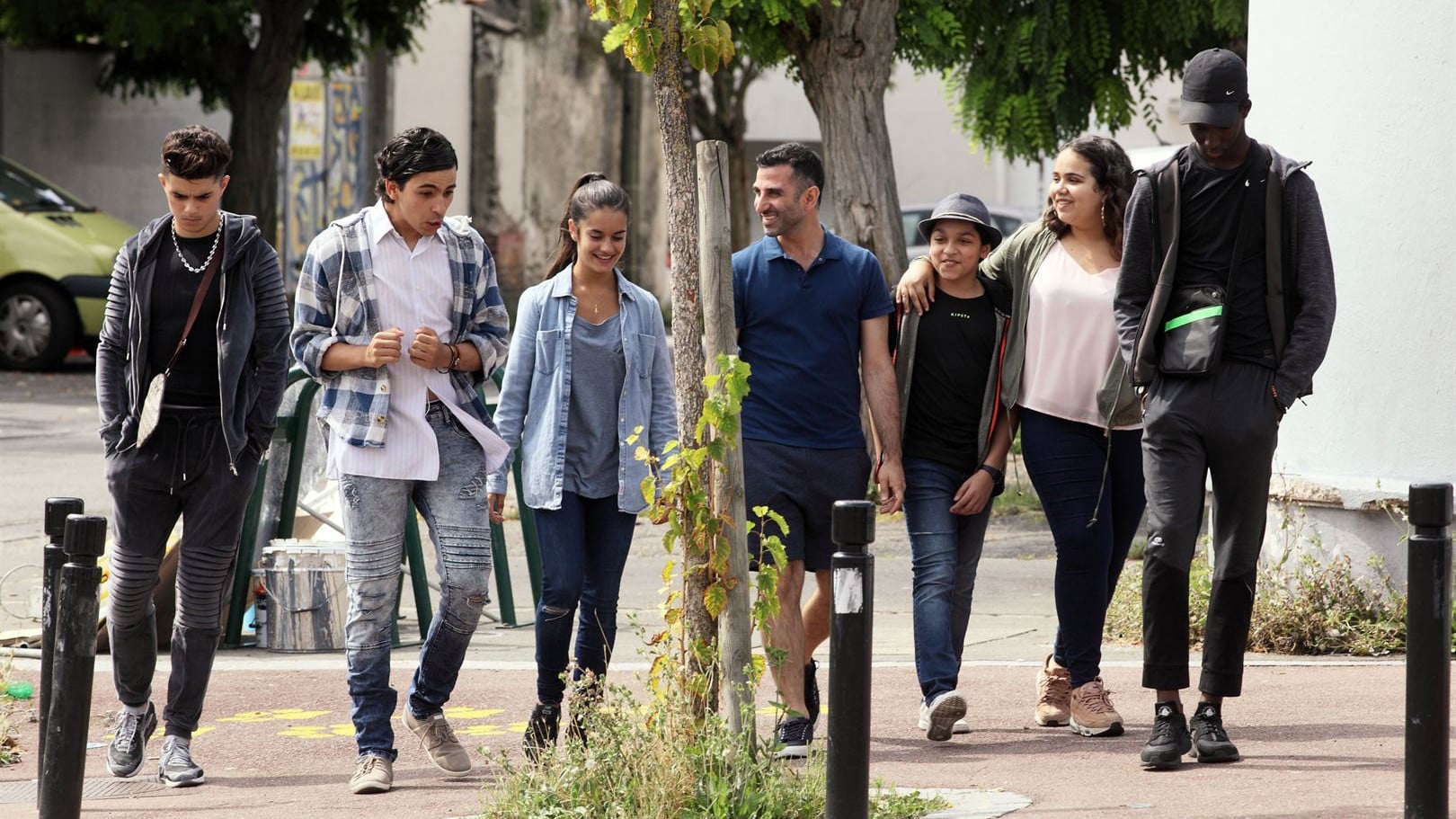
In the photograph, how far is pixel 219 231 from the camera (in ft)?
18.5

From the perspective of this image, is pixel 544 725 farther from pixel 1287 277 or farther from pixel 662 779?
pixel 1287 277

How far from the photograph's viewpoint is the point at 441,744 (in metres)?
5.66

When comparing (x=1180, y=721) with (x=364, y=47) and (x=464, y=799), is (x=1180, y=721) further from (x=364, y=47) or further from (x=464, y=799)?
(x=364, y=47)

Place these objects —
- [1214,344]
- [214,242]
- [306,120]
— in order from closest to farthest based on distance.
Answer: [1214,344], [214,242], [306,120]

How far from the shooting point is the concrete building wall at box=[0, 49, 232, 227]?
2528 centimetres

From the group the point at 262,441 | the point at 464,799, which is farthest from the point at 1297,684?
the point at 262,441

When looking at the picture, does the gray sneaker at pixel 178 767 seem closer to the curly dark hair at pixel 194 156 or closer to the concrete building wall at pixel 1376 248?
the curly dark hair at pixel 194 156

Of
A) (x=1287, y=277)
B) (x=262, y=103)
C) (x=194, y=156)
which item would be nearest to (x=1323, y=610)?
(x=1287, y=277)

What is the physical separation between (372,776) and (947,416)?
203 centimetres

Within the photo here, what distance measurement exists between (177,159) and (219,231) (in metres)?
0.27

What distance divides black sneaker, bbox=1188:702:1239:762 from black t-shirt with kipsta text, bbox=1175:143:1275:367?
101 centimetres

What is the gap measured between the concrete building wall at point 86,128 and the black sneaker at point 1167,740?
70.1 ft

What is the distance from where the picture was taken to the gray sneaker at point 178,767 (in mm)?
5621

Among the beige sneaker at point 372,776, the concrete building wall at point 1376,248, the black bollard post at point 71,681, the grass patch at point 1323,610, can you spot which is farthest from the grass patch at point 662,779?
the concrete building wall at point 1376,248
